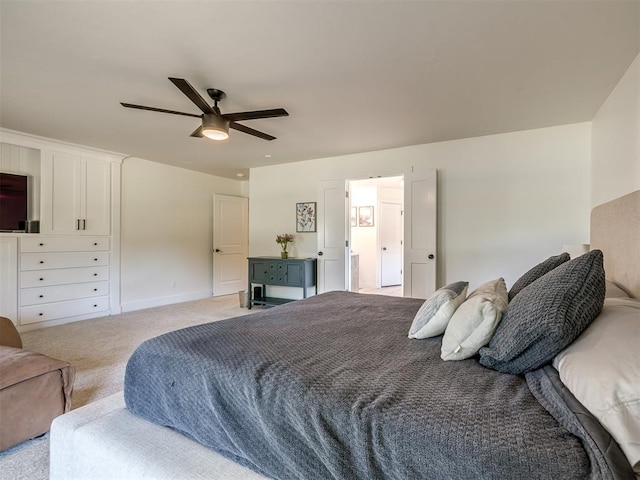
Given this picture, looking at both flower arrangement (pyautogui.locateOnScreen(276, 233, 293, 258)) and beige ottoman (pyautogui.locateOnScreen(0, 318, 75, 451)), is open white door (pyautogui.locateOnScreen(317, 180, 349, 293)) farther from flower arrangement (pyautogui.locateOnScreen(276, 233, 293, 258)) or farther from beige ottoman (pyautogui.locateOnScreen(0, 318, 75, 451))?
beige ottoman (pyautogui.locateOnScreen(0, 318, 75, 451))

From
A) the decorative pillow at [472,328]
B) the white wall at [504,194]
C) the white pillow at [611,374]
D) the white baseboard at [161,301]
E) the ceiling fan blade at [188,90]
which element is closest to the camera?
the white pillow at [611,374]

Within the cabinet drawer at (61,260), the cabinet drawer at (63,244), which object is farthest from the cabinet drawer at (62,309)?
the cabinet drawer at (63,244)

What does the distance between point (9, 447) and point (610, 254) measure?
12.4 ft

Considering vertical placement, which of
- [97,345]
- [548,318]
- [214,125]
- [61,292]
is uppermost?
[214,125]

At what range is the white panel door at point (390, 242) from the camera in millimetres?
7548

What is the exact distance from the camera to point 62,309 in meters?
4.30

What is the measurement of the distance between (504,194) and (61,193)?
567 centimetres

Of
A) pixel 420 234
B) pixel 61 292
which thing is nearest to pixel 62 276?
pixel 61 292

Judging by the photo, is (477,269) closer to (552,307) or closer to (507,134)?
(507,134)

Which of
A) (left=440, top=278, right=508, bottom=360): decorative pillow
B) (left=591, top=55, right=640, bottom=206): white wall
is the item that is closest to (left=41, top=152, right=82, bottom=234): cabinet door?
(left=440, top=278, right=508, bottom=360): decorative pillow

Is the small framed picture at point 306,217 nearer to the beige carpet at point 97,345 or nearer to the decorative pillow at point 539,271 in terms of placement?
the beige carpet at point 97,345

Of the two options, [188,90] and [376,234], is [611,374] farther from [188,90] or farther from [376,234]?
[376,234]

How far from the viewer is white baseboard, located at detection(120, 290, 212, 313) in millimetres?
5079

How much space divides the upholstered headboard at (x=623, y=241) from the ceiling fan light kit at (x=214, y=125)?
9.17 feet
